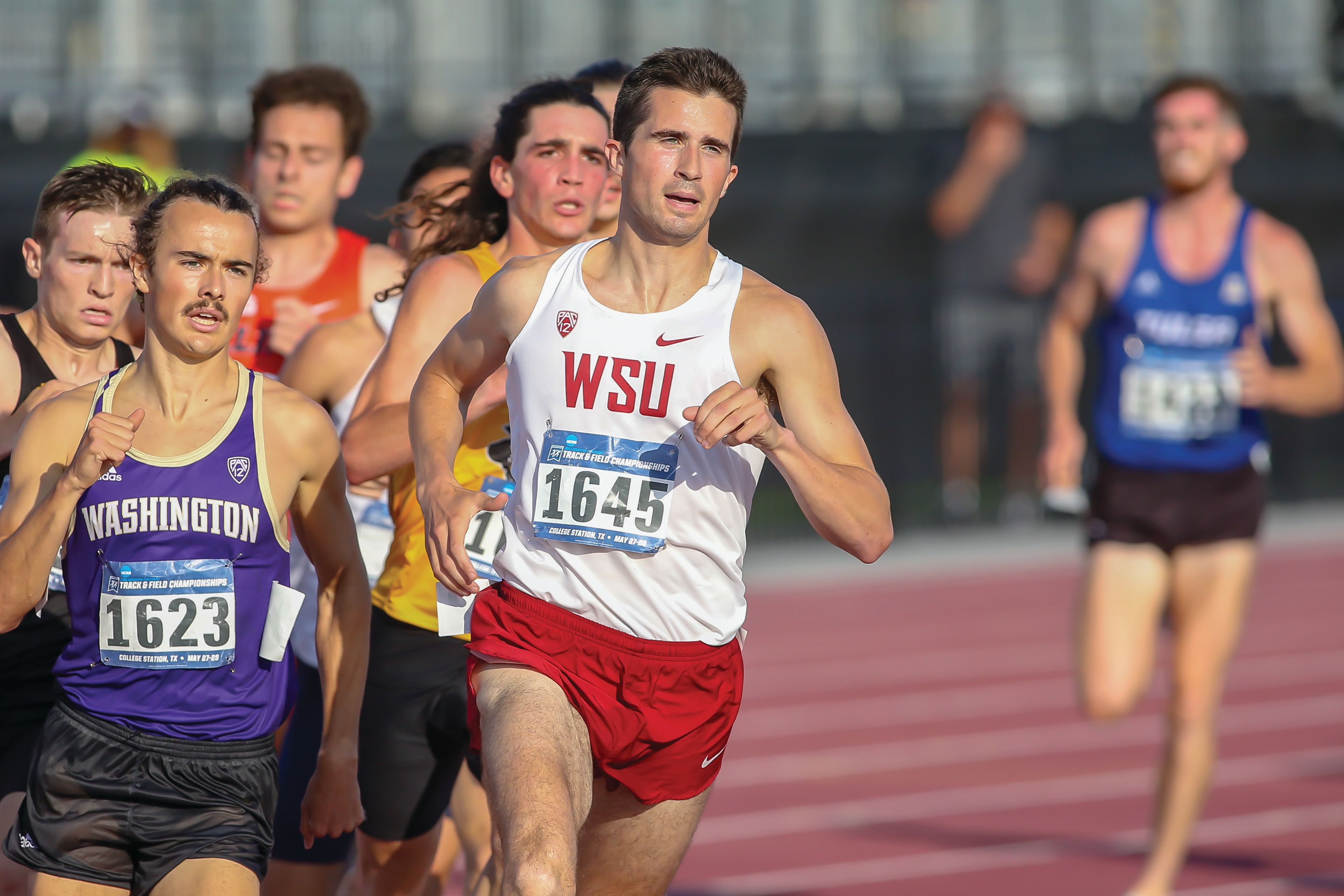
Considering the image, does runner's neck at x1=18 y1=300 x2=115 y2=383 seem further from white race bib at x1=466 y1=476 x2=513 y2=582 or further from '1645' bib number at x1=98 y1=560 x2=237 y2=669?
white race bib at x1=466 y1=476 x2=513 y2=582

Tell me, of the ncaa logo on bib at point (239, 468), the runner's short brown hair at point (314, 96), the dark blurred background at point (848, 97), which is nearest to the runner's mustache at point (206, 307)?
the ncaa logo on bib at point (239, 468)

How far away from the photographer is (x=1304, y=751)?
9.76 meters

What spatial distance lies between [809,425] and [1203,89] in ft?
13.8

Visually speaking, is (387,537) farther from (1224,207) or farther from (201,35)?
(201,35)

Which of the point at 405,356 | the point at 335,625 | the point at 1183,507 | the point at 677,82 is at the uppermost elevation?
the point at 677,82

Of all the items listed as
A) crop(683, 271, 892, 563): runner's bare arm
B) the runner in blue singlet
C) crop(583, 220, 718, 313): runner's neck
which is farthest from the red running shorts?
the runner in blue singlet

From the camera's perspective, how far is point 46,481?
3641 millimetres

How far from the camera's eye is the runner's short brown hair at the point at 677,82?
151 inches

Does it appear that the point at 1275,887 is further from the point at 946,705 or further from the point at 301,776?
the point at 301,776

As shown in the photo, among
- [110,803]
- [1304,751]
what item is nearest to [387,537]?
[110,803]

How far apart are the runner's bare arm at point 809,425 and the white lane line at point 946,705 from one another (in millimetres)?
6196

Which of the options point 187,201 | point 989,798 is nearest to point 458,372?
point 187,201

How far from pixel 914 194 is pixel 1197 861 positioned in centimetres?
997

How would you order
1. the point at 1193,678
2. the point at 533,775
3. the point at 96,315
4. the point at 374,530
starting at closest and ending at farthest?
1. the point at 533,775
2. the point at 96,315
3. the point at 374,530
4. the point at 1193,678
